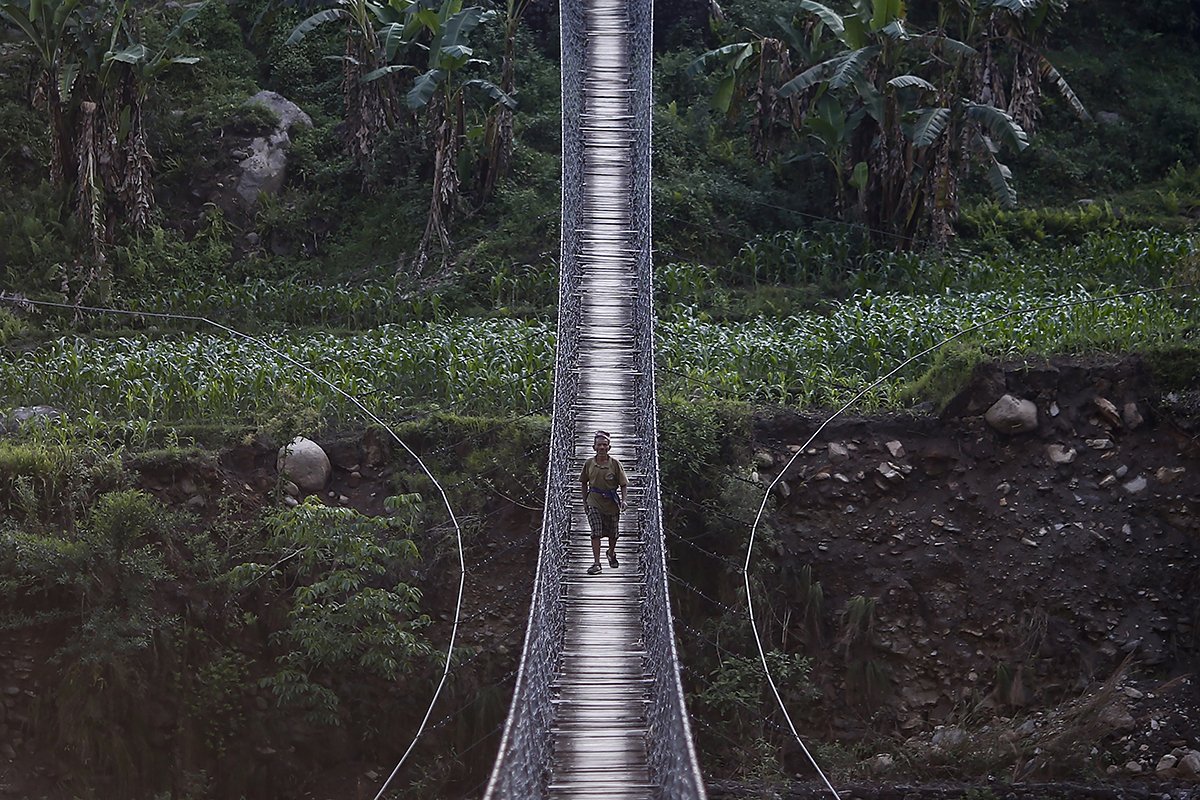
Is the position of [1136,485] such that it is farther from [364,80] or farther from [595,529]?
[364,80]

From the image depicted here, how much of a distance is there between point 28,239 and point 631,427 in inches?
326

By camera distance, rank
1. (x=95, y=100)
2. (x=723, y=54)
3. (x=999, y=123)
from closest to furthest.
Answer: (x=999, y=123) < (x=95, y=100) < (x=723, y=54)

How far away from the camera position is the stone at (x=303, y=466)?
10898 millimetres

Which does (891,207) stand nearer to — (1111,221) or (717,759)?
(1111,221)

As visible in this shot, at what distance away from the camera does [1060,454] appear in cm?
1114

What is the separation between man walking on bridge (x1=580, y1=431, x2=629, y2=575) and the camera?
27.8 ft

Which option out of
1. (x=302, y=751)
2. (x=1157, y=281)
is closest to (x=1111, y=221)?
(x=1157, y=281)

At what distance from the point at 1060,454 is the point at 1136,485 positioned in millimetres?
590

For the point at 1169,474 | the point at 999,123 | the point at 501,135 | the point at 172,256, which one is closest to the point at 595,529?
the point at 1169,474

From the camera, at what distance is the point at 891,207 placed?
15352 millimetres

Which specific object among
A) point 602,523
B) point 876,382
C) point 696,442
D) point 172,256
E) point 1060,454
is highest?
point 172,256

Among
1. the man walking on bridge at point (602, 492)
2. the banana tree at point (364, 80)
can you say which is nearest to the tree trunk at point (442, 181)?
the banana tree at point (364, 80)

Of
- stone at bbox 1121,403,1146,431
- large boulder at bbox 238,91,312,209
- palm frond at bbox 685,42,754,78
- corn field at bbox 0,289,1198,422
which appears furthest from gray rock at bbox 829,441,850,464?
large boulder at bbox 238,91,312,209

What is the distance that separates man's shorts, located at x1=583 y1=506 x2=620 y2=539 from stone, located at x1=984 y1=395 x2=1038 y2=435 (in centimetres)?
396
